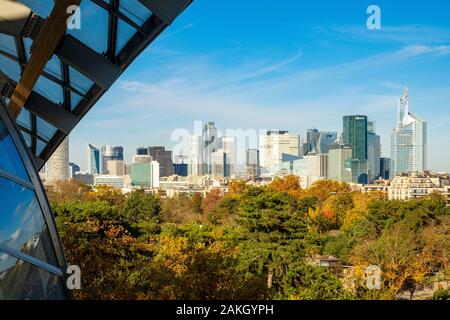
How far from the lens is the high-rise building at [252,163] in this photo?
76.8m

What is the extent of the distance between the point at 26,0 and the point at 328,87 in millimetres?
51345

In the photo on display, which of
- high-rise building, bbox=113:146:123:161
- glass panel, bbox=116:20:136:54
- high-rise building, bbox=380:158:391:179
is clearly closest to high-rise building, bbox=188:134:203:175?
high-rise building, bbox=113:146:123:161

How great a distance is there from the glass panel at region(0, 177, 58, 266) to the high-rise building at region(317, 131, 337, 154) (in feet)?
280

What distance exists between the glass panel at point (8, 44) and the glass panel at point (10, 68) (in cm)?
15

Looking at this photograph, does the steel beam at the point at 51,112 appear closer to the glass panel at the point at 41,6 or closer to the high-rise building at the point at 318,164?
the glass panel at the point at 41,6

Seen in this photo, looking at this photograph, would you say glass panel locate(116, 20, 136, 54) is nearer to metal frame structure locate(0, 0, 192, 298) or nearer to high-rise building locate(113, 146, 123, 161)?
metal frame structure locate(0, 0, 192, 298)

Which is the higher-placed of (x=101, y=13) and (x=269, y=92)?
(x=269, y=92)

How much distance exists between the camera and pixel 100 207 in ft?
55.9

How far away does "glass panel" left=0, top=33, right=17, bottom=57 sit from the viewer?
124 inches

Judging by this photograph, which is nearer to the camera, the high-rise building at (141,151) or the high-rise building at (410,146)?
the high-rise building at (410,146)

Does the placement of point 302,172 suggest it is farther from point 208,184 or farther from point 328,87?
point 328,87

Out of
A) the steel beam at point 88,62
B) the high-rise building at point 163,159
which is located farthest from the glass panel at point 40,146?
the high-rise building at point 163,159
